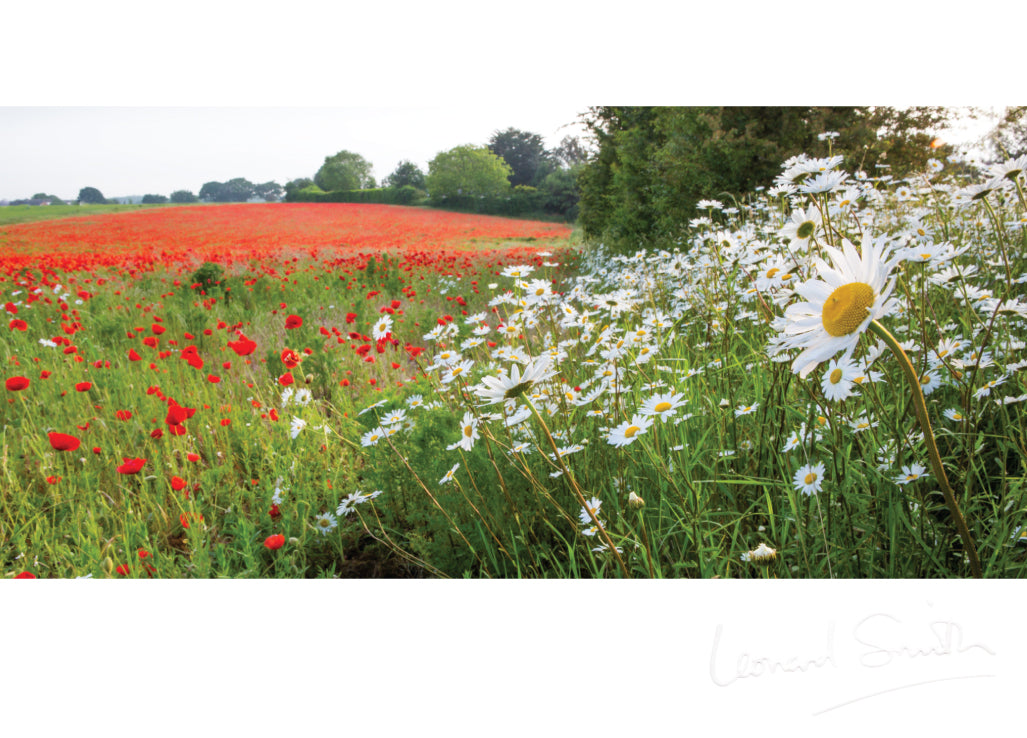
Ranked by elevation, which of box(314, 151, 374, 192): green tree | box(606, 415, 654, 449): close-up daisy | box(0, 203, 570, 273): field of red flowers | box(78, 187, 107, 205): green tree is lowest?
box(606, 415, 654, 449): close-up daisy

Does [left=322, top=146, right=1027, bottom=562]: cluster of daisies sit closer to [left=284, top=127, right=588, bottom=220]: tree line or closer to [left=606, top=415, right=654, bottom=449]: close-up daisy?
[left=606, top=415, right=654, bottom=449]: close-up daisy

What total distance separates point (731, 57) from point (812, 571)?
116 cm

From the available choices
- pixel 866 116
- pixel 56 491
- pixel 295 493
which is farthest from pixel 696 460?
pixel 866 116

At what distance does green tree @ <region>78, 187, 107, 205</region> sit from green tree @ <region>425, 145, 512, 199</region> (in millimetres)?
1060

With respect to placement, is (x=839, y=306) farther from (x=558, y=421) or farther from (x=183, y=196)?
(x=183, y=196)

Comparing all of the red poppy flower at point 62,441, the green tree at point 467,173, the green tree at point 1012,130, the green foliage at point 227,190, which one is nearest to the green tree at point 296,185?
the green foliage at point 227,190

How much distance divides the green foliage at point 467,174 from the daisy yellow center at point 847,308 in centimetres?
164

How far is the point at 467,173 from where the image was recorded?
2064mm

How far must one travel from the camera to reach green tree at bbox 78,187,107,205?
1.80 m

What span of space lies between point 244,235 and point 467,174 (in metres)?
0.91

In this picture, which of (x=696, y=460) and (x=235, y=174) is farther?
(x=235, y=174)

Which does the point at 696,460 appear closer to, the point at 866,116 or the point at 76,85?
the point at 76,85

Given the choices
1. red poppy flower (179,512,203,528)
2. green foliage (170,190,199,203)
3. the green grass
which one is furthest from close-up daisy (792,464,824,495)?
the green grass

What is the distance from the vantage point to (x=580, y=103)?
1551mm
